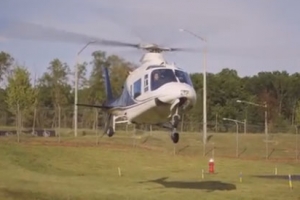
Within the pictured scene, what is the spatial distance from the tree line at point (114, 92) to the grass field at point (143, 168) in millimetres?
6288

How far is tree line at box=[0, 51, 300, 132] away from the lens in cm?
7838

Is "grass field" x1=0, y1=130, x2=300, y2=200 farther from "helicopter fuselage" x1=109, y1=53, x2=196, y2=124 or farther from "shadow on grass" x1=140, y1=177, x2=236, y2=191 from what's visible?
"helicopter fuselage" x1=109, y1=53, x2=196, y2=124

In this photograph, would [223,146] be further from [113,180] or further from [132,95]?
[132,95]

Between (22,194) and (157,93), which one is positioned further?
(22,194)

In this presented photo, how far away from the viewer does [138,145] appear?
65.7 metres

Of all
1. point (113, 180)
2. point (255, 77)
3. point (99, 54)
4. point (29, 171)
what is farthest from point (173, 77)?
point (255, 77)

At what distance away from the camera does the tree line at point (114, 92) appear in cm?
7838

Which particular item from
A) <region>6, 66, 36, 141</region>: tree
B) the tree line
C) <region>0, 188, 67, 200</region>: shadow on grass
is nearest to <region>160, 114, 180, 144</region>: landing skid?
<region>0, 188, 67, 200</region>: shadow on grass

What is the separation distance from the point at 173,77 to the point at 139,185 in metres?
19.0

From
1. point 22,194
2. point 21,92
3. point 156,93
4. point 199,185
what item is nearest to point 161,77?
point 156,93

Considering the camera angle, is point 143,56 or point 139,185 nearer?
point 143,56

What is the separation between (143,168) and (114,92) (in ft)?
35.6

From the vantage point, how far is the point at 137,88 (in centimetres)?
2462

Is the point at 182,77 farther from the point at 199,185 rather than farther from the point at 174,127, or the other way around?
the point at 199,185
